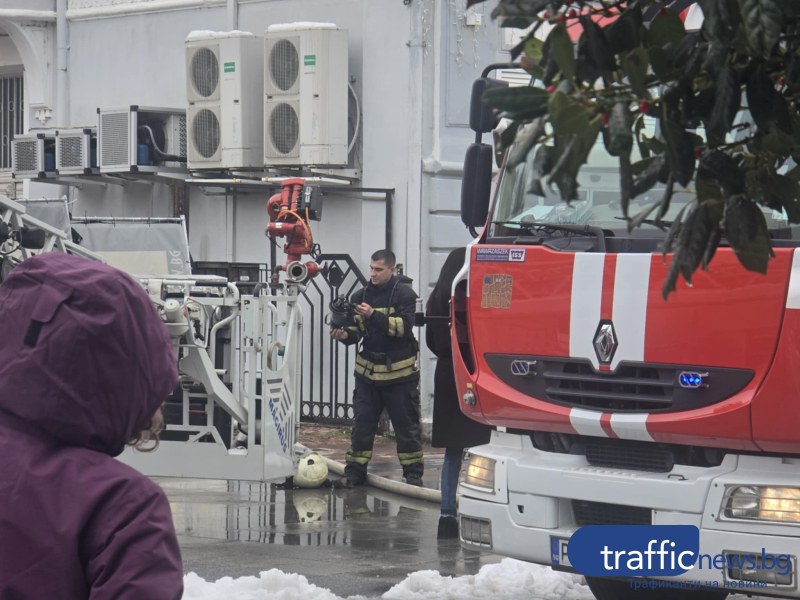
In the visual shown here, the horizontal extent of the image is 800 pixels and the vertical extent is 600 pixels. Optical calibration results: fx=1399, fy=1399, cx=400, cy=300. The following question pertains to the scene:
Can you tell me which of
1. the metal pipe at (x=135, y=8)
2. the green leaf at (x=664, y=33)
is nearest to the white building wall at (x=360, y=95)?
the metal pipe at (x=135, y=8)

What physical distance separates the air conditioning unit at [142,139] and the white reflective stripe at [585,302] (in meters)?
11.1

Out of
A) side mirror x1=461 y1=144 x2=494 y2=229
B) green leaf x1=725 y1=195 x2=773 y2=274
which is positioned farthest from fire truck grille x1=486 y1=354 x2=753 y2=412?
green leaf x1=725 y1=195 x2=773 y2=274

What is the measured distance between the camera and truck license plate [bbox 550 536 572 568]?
6345 mm

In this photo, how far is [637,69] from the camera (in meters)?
2.51

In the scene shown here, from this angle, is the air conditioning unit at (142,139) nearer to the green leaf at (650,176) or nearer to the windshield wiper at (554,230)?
the windshield wiper at (554,230)

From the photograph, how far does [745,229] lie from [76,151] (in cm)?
1560

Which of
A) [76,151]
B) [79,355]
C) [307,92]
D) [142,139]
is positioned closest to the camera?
[79,355]

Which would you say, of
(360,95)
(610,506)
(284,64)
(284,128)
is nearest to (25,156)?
(284,128)

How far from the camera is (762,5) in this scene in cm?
238

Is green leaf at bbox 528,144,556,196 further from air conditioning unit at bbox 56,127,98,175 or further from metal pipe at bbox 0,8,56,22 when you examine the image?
metal pipe at bbox 0,8,56,22

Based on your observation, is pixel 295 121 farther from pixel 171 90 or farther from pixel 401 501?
pixel 401 501

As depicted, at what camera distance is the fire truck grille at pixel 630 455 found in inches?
243

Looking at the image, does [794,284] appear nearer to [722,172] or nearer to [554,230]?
[554,230]

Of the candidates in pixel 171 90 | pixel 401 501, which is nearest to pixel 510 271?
pixel 401 501
